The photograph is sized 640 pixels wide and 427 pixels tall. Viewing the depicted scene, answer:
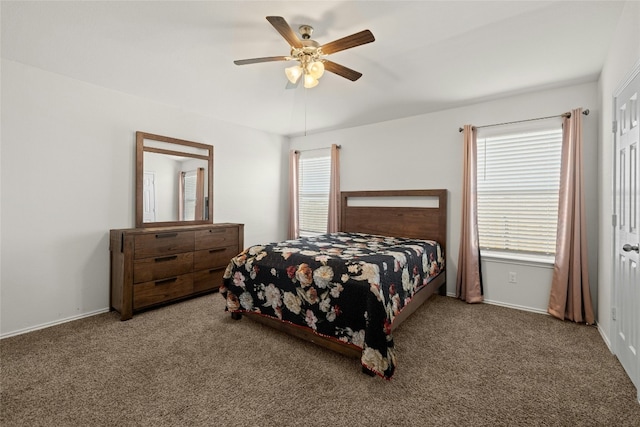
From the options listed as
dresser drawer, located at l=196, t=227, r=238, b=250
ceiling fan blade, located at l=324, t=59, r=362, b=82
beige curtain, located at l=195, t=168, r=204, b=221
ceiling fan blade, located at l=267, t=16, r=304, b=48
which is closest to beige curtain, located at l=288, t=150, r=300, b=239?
dresser drawer, located at l=196, t=227, r=238, b=250

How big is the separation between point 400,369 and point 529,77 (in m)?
2.96

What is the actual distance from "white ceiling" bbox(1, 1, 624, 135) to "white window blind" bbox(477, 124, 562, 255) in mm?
580

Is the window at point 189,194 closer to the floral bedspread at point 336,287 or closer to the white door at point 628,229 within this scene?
the floral bedspread at point 336,287

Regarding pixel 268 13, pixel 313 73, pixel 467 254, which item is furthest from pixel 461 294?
pixel 268 13

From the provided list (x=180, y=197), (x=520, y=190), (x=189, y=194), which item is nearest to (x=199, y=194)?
(x=189, y=194)

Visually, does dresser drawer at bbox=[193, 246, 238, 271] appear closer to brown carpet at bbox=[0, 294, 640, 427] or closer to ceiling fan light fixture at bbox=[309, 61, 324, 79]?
brown carpet at bbox=[0, 294, 640, 427]

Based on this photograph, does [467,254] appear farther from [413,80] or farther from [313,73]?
[313,73]

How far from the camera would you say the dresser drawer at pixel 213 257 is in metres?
3.57

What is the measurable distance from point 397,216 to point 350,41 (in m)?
2.66

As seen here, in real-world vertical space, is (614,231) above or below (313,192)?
below

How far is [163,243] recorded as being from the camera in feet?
10.6

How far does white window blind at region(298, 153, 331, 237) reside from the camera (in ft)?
16.6

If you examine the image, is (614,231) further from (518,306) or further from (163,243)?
(163,243)

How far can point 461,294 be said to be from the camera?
357 centimetres
